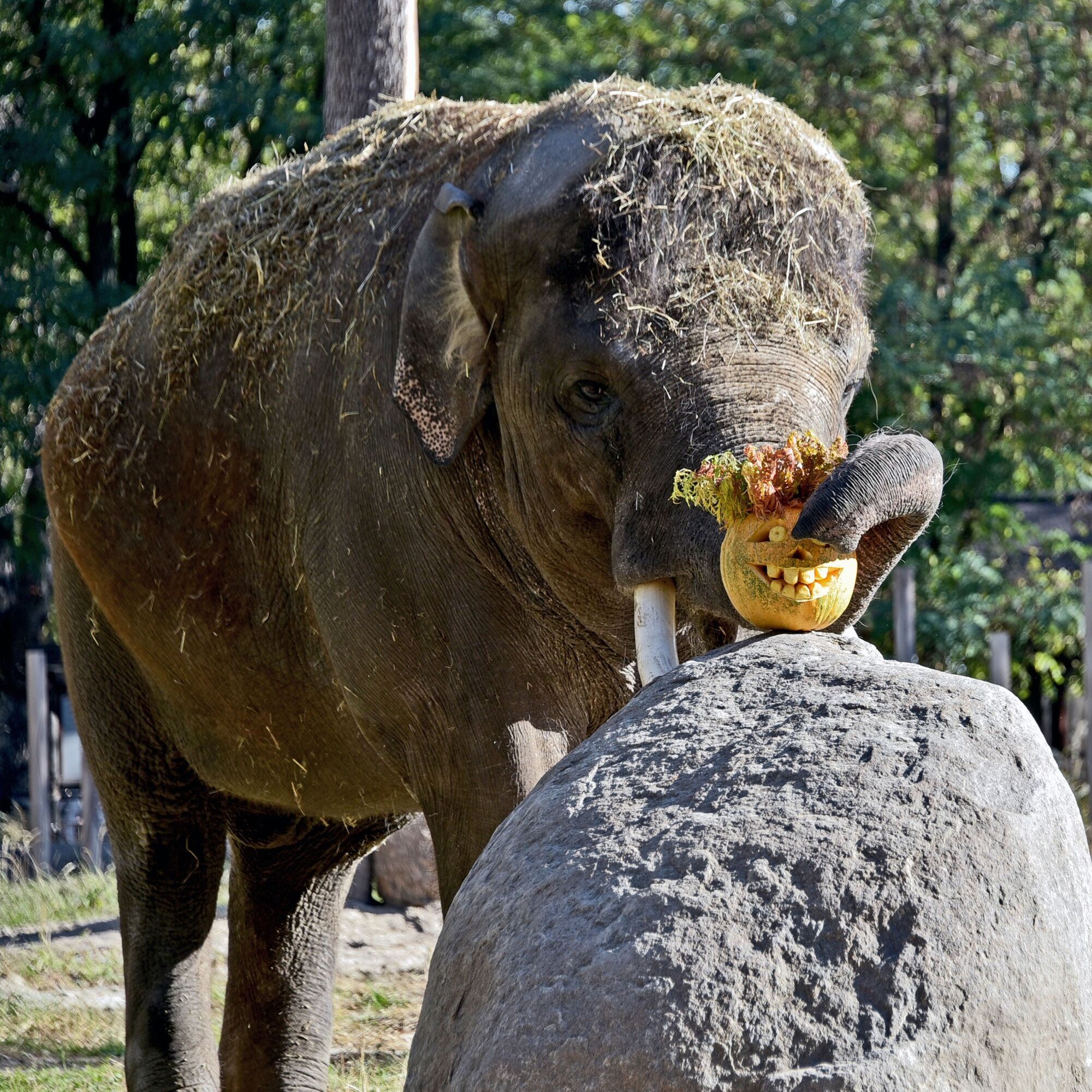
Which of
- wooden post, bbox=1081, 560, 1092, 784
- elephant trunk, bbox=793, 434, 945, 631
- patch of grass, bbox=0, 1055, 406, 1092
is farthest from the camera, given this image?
wooden post, bbox=1081, 560, 1092, 784

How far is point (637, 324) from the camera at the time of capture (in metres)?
3.43

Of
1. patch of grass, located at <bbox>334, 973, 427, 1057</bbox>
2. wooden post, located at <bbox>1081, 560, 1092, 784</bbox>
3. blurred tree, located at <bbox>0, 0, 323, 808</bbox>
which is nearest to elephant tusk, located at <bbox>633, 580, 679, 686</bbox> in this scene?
patch of grass, located at <bbox>334, 973, 427, 1057</bbox>

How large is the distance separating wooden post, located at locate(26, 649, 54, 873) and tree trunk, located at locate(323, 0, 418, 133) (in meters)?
6.32

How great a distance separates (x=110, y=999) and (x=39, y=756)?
211 inches

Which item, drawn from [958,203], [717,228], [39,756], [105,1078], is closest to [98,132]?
[39,756]

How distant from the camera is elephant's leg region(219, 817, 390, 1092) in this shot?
5.20 m

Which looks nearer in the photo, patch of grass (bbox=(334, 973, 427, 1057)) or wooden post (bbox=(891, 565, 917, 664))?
patch of grass (bbox=(334, 973, 427, 1057))

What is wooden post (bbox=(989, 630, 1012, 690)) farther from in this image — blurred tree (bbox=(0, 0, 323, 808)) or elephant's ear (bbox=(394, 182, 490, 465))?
elephant's ear (bbox=(394, 182, 490, 465))

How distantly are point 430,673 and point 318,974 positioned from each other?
1.91 m

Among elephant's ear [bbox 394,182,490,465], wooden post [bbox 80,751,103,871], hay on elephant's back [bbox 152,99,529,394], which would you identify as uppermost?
hay on elephant's back [bbox 152,99,529,394]

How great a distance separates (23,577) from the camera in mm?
15477

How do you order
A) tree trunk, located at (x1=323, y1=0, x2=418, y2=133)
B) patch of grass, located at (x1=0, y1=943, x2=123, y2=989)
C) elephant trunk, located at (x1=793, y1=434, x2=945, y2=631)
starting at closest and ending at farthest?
1. elephant trunk, located at (x1=793, y1=434, x2=945, y2=631)
2. tree trunk, located at (x1=323, y1=0, x2=418, y2=133)
3. patch of grass, located at (x1=0, y1=943, x2=123, y2=989)

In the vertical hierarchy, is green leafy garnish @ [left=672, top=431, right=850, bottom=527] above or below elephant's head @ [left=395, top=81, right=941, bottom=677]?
below

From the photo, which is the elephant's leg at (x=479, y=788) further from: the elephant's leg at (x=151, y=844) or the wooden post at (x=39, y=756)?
the wooden post at (x=39, y=756)
